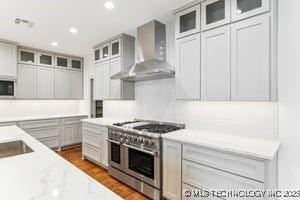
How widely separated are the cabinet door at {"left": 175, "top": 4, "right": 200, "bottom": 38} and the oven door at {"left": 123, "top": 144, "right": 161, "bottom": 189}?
1.80 m

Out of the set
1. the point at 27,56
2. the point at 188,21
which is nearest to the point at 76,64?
the point at 27,56

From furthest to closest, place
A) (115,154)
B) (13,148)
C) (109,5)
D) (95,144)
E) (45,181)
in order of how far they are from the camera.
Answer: (95,144) < (115,154) < (109,5) < (13,148) < (45,181)

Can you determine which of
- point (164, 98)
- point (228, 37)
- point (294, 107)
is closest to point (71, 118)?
point (164, 98)

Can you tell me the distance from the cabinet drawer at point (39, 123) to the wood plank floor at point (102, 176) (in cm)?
85

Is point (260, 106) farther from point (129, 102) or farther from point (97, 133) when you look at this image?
point (97, 133)

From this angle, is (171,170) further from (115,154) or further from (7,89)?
(7,89)

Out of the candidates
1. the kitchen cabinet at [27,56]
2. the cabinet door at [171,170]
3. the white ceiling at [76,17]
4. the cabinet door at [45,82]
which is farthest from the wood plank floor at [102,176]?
the white ceiling at [76,17]

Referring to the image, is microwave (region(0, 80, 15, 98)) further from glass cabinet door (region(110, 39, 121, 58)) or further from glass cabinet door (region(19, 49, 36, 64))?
glass cabinet door (region(110, 39, 121, 58))

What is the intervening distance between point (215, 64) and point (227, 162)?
1.18 metres

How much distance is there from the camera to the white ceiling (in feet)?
7.85

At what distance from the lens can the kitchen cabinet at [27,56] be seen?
430 cm

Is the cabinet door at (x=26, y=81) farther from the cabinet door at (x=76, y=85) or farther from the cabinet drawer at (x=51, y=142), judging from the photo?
the cabinet drawer at (x=51, y=142)

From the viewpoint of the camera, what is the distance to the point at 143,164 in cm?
258

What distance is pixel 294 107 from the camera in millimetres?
1801
